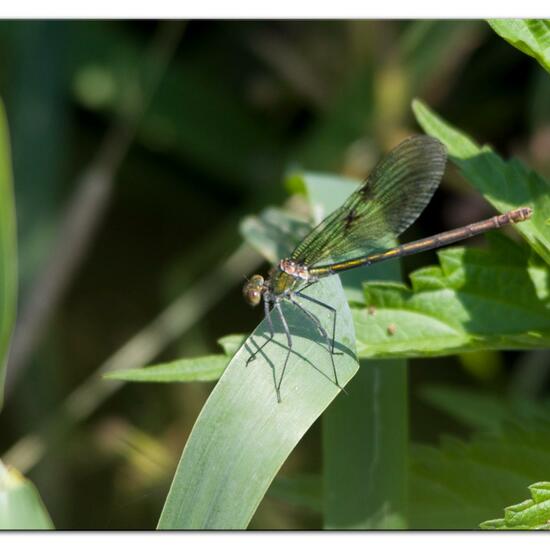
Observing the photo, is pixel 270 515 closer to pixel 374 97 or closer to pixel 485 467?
pixel 485 467

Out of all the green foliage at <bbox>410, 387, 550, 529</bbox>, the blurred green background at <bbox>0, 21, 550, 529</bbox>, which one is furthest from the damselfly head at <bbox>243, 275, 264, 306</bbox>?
the blurred green background at <bbox>0, 21, 550, 529</bbox>

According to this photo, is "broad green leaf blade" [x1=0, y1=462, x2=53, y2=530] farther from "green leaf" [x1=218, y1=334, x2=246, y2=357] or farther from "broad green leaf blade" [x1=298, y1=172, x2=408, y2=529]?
"broad green leaf blade" [x1=298, y1=172, x2=408, y2=529]

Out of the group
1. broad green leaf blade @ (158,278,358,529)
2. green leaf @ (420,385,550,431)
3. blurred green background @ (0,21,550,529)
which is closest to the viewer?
broad green leaf blade @ (158,278,358,529)

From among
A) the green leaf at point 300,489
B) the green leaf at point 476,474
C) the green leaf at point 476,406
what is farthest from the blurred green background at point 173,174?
the green leaf at point 476,474

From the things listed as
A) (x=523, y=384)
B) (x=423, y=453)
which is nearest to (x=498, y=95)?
(x=523, y=384)

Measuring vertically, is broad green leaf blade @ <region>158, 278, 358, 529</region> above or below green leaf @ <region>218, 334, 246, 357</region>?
below

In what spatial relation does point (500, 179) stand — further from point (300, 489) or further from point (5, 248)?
point (5, 248)
